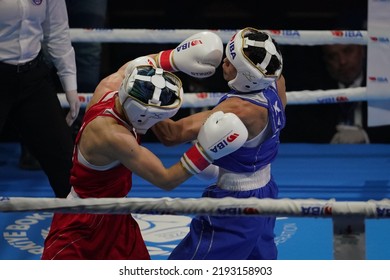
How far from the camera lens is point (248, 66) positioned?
112 inches

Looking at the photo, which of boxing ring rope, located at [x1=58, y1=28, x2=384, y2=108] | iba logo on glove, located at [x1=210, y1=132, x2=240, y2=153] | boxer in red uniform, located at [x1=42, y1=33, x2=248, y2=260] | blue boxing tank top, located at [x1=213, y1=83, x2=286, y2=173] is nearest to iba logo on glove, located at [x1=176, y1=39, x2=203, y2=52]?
boxer in red uniform, located at [x1=42, y1=33, x2=248, y2=260]

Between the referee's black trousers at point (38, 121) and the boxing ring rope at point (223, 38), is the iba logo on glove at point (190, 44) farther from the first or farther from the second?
the boxing ring rope at point (223, 38)

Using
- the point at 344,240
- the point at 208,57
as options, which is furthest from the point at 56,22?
the point at 344,240

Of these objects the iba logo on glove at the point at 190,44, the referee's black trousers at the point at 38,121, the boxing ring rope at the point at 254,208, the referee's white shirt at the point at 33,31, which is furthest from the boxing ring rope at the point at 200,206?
the referee's white shirt at the point at 33,31

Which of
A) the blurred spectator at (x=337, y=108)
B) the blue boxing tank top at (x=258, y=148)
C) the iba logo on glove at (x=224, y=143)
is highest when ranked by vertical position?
the iba logo on glove at (x=224, y=143)

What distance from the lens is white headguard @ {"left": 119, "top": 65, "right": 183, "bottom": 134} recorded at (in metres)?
2.67

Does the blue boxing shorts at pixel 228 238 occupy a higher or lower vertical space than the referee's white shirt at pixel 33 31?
lower

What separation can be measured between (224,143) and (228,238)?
357 millimetres

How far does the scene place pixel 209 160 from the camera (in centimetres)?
271

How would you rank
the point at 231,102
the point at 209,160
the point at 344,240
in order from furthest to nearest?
the point at 231,102 → the point at 209,160 → the point at 344,240

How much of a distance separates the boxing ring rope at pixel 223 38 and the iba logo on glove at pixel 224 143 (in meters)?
2.02

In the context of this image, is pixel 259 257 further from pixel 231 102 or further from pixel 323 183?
pixel 323 183

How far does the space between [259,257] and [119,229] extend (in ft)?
1.50

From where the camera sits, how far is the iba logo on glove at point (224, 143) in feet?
8.72
